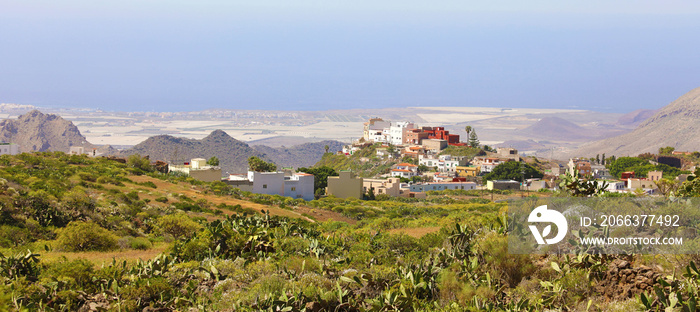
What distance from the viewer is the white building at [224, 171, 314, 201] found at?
126ft

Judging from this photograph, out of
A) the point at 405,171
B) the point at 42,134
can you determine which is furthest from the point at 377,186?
the point at 42,134

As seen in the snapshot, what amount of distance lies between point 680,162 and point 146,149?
9139 centimetres

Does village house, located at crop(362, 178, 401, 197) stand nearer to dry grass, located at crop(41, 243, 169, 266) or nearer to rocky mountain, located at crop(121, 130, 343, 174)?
dry grass, located at crop(41, 243, 169, 266)

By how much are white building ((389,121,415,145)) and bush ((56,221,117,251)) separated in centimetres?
9495

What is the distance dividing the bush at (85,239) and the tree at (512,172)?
211 feet

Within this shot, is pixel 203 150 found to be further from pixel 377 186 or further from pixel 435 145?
pixel 377 186

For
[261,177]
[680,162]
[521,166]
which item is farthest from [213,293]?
[680,162]

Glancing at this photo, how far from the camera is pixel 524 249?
893 centimetres

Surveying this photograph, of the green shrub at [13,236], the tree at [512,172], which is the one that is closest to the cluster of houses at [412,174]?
the tree at [512,172]

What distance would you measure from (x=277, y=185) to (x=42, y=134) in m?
120

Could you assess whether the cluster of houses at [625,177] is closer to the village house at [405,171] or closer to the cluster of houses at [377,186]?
the cluster of houses at [377,186]

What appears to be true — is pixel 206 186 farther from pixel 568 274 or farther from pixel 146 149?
pixel 146 149

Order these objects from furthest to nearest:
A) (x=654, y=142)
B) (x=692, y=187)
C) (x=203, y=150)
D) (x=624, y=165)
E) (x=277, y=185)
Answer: (x=654, y=142) → (x=203, y=150) → (x=624, y=165) → (x=277, y=185) → (x=692, y=187)

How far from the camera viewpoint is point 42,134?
138250 mm
